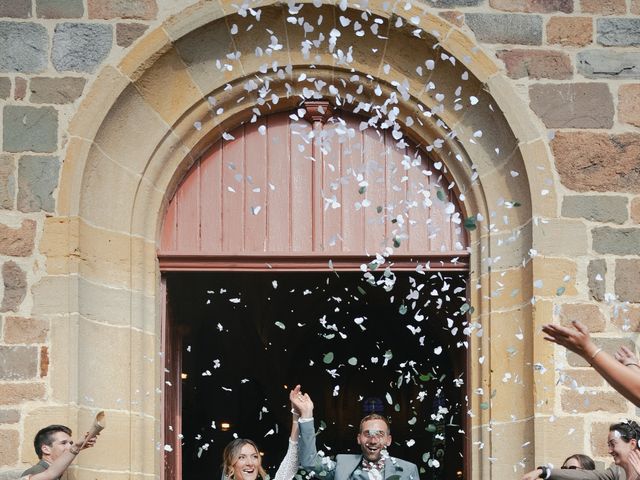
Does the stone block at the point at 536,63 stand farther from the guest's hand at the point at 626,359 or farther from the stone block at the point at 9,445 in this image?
the stone block at the point at 9,445

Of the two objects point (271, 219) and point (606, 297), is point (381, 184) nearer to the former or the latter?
point (271, 219)

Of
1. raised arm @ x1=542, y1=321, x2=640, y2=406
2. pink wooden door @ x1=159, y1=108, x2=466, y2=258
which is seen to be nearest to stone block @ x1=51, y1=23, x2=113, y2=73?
pink wooden door @ x1=159, y1=108, x2=466, y2=258

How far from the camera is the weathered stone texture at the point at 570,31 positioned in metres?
8.73

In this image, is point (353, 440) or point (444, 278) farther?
point (353, 440)

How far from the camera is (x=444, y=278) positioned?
926 centimetres

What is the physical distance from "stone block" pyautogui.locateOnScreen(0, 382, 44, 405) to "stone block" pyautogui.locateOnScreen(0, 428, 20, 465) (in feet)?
0.53

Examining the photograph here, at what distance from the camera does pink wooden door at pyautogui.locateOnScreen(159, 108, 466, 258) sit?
8.96 meters

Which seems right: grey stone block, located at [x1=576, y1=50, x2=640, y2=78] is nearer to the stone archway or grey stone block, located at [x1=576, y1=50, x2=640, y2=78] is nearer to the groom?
the stone archway

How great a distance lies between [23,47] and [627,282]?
3636mm

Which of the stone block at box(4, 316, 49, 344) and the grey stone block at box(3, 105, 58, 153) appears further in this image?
the grey stone block at box(3, 105, 58, 153)

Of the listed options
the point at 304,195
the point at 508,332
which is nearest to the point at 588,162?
the point at 508,332

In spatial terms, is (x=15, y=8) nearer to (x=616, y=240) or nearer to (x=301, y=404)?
(x=301, y=404)

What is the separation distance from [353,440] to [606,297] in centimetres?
610

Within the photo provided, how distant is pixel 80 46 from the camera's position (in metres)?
8.63
